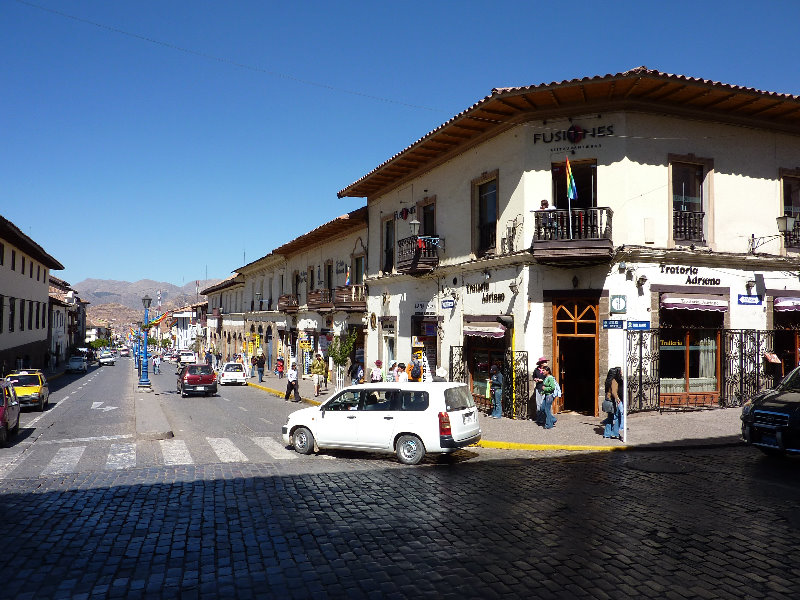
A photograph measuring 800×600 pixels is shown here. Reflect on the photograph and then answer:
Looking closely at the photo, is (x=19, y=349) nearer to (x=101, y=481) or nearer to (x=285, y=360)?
(x=285, y=360)

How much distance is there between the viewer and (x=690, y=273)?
16656 mm

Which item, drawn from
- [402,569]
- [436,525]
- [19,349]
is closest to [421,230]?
[436,525]

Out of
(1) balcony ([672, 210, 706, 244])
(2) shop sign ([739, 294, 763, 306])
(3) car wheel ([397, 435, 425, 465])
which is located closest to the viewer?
(3) car wheel ([397, 435, 425, 465])

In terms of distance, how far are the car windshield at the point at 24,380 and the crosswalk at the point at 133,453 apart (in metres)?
9.17

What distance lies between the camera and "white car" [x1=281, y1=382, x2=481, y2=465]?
1147 centimetres

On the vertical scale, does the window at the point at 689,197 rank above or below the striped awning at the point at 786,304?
above

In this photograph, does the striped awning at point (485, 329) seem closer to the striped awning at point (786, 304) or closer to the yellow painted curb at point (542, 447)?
the yellow painted curb at point (542, 447)

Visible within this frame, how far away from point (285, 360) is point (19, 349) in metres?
18.0

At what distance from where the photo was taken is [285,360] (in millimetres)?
41781

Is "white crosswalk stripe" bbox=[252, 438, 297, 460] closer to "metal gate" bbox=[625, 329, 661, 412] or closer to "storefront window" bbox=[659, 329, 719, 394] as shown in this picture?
"metal gate" bbox=[625, 329, 661, 412]

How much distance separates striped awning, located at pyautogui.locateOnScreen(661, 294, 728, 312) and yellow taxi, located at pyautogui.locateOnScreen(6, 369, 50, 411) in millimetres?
21854

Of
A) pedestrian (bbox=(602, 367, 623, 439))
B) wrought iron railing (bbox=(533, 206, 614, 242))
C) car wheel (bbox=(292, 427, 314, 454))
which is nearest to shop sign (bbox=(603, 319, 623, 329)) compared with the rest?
pedestrian (bbox=(602, 367, 623, 439))

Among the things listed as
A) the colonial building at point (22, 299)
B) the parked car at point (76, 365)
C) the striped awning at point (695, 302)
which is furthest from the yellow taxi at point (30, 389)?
the parked car at point (76, 365)

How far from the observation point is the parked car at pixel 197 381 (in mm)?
28328
